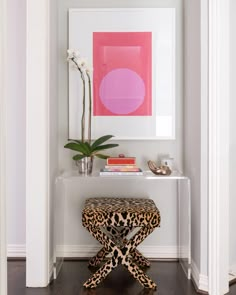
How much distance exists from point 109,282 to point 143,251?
1.87 feet

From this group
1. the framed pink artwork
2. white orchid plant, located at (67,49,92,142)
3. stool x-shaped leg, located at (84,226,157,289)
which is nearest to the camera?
stool x-shaped leg, located at (84,226,157,289)

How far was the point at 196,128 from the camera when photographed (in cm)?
260

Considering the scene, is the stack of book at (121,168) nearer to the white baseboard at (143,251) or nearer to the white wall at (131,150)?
the white wall at (131,150)

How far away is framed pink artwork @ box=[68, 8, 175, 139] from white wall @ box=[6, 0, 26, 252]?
40 cm

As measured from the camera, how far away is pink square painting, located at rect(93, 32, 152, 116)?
3.04 m

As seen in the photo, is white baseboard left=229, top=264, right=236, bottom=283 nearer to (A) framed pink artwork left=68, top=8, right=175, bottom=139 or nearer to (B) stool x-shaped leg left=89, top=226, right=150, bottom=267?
(B) stool x-shaped leg left=89, top=226, right=150, bottom=267

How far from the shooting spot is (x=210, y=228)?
94.0 inches

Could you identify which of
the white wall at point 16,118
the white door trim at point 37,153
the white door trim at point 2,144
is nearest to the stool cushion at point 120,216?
the white door trim at point 37,153

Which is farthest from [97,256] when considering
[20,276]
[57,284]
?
[20,276]

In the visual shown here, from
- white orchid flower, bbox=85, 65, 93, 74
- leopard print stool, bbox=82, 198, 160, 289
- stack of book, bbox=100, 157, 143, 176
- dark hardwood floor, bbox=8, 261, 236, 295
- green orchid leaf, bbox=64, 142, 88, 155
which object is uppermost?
white orchid flower, bbox=85, 65, 93, 74

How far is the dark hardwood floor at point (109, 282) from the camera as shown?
2453 millimetres

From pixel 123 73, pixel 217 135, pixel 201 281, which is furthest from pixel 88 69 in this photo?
pixel 201 281

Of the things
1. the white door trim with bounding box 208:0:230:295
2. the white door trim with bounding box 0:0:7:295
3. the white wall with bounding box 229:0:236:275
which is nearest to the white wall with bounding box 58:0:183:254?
the white wall with bounding box 229:0:236:275

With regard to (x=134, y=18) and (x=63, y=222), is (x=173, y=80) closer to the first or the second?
(x=134, y=18)
